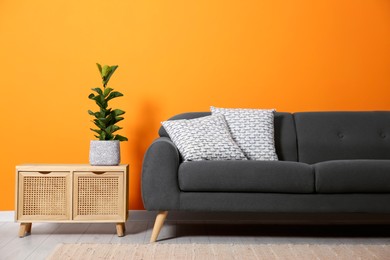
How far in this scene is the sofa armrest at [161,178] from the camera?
3338 millimetres

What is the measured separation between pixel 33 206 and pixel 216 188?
1196 millimetres

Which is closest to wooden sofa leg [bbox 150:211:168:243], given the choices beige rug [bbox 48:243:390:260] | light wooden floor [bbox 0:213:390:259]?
light wooden floor [bbox 0:213:390:259]

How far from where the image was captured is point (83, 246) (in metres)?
3.11

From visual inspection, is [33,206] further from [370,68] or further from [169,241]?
[370,68]

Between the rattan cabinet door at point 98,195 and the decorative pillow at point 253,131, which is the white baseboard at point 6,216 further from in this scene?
the decorative pillow at point 253,131

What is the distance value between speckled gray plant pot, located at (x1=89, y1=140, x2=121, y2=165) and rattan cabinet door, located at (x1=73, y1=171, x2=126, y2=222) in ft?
0.31

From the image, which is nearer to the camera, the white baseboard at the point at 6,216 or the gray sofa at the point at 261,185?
the gray sofa at the point at 261,185

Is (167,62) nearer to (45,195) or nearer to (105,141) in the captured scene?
(105,141)

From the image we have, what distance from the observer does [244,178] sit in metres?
3.30

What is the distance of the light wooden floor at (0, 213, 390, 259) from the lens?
3391 mm

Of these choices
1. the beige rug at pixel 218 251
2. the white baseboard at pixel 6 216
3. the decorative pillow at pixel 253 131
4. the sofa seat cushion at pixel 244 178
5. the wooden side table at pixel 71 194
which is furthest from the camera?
the white baseboard at pixel 6 216

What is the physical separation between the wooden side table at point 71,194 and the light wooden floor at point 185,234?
0.42 ft

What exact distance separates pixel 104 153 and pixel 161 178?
1.69ft

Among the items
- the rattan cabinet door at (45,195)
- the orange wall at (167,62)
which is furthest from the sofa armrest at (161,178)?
the orange wall at (167,62)
